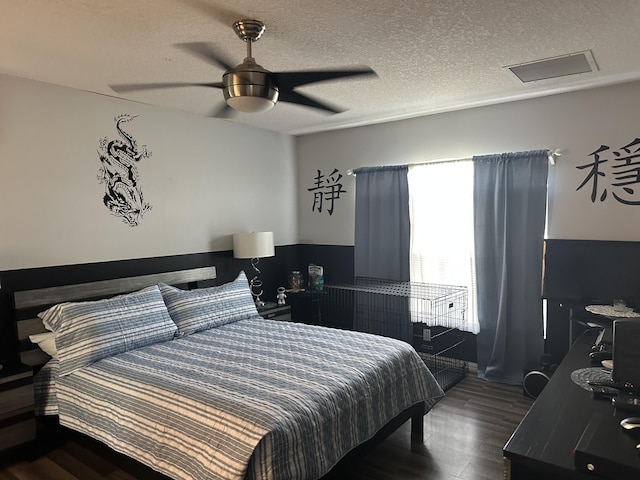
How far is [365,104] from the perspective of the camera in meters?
3.96

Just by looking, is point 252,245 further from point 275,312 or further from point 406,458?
point 406,458

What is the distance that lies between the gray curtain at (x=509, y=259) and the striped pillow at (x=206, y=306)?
2148 mm

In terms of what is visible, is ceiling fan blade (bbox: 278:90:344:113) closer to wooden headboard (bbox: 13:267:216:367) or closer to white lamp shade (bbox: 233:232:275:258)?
white lamp shade (bbox: 233:232:275:258)

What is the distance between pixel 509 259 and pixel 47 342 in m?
3.64

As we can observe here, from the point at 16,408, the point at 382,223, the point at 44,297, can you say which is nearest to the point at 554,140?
the point at 382,223

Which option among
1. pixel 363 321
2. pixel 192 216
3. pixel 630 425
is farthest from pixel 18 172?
pixel 630 425

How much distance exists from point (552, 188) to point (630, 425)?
2566mm

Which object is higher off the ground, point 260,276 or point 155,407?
point 260,276

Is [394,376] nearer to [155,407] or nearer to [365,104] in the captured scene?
[155,407]

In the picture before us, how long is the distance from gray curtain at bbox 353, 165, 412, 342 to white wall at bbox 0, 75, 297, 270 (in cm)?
102

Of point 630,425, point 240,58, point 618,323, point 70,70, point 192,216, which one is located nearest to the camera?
point 630,425

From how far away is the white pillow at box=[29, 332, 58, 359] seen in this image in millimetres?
2978

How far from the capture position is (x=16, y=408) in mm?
2711

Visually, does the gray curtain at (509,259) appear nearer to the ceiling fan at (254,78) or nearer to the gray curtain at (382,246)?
the gray curtain at (382,246)
